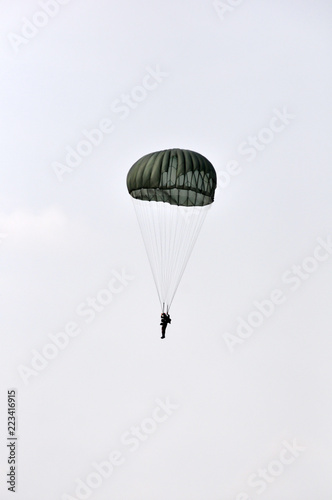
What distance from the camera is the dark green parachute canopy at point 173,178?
27.3 m

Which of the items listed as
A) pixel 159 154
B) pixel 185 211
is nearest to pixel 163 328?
pixel 185 211

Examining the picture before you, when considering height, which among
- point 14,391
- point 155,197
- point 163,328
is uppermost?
point 155,197

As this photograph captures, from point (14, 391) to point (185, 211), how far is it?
60.2ft

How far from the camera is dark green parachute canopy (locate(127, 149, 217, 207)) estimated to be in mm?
27312

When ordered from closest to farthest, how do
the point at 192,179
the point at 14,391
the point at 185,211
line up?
the point at 192,179 → the point at 185,211 → the point at 14,391

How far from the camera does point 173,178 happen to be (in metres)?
27.3

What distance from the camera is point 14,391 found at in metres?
40.2

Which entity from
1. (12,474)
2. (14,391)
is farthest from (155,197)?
(12,474)

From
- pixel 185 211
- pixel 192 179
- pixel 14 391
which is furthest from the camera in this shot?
pixel 14 391

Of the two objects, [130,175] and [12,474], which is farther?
[12,474]

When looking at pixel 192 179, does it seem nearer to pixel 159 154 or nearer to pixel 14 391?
pixel 159 154

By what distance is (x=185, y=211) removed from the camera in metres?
29.6

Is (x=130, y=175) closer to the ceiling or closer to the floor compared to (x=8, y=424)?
closer to the ceiling

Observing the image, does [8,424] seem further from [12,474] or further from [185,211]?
[185,211]
